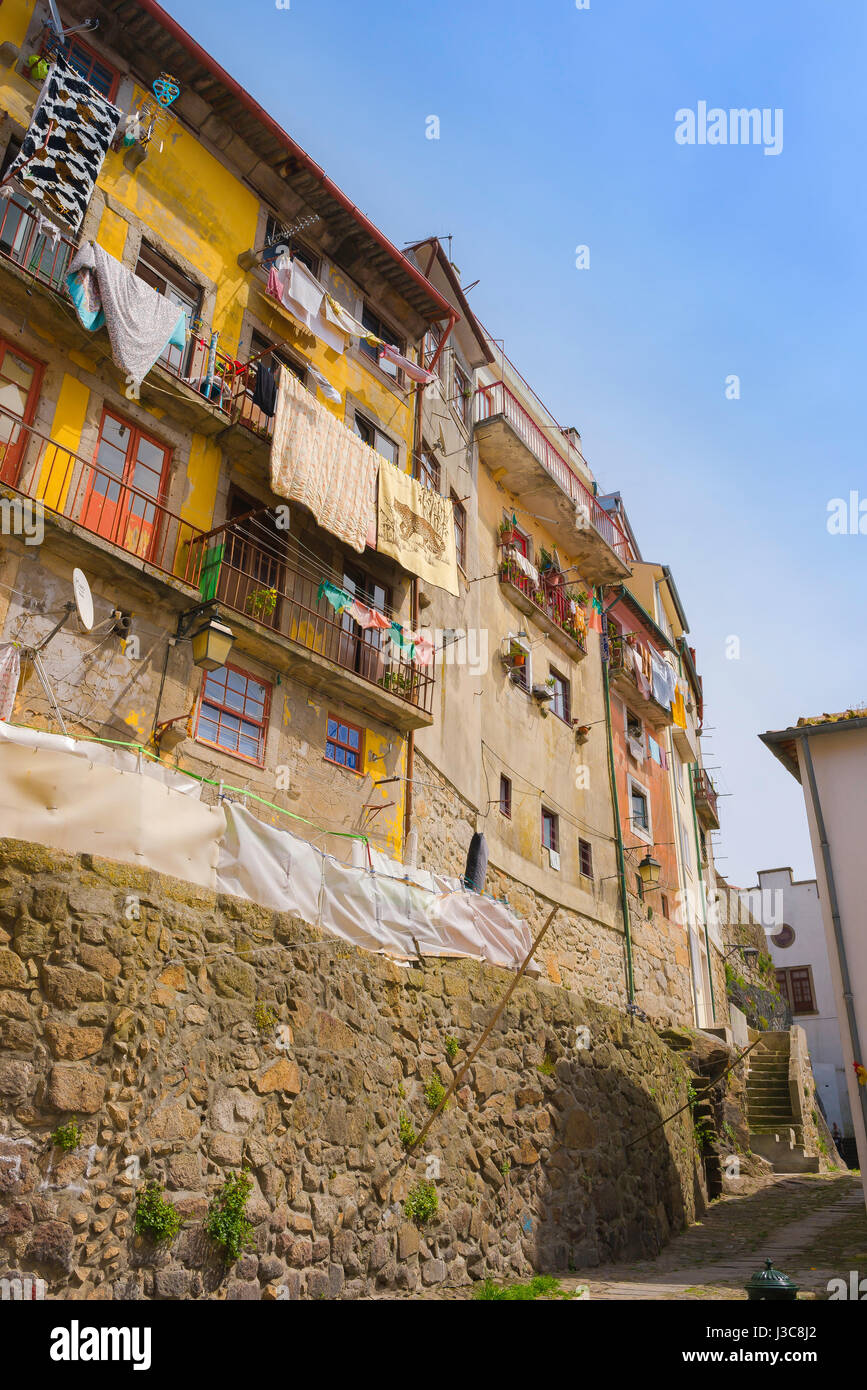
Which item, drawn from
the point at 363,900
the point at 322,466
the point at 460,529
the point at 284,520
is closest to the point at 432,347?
the point at 460,529

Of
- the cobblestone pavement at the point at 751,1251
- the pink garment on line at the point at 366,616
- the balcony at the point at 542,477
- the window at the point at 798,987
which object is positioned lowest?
the cobblestone pavement at the point at 751,1251

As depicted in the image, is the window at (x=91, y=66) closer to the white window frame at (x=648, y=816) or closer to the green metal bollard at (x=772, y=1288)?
the green metal bollard at (x=772, y=1288)

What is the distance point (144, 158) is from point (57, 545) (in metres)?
6.88

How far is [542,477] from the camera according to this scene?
23.0m

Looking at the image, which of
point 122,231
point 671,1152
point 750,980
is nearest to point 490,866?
point 671,1152

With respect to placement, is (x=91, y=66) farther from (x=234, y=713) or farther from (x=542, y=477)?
(x=542, y=477)

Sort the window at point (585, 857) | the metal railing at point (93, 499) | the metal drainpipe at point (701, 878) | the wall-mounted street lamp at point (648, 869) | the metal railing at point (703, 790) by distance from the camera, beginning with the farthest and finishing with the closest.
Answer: the metal railing at point (703, 790), the metal drainpipe at point (701, 878), the wall-mounted street lamp at point (648, 869), the window at point (585, 857), the metal railing at point (93, 499)

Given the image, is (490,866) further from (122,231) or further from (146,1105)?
(122,231)

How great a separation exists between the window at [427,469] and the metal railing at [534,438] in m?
2.61

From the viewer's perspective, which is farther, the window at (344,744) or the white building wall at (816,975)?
the white building wall at (816,975)

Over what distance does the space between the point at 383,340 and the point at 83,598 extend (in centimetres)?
1034

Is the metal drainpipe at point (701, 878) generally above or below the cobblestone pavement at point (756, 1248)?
above

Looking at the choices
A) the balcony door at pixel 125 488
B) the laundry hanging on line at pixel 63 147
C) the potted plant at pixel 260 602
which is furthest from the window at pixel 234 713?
the laundry hanging on line at pixel 63 147

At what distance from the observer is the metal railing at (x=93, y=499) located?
40.0ft
